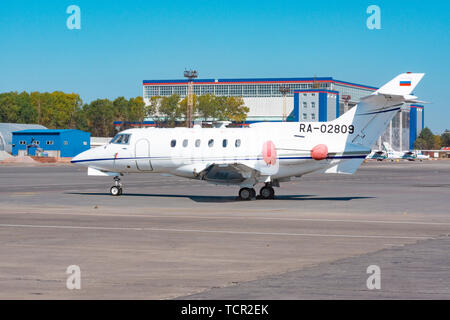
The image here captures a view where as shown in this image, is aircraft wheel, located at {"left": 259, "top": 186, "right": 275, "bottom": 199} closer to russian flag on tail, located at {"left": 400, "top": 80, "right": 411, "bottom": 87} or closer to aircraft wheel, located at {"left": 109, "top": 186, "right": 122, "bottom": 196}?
aircraft wheel, located at {"left": 109, "top": 186, "right": 122, "bottom": 196}

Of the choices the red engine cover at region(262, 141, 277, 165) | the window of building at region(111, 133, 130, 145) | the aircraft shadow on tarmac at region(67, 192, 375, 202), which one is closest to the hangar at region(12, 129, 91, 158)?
the aircraft shadow on tarmac at region(67, 192, 375, 202)

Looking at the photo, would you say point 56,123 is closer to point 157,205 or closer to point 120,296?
point 157,205

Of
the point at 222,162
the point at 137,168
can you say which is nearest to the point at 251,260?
the point at 222,162

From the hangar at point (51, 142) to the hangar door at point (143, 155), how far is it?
92.7m

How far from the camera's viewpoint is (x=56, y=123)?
19825cm

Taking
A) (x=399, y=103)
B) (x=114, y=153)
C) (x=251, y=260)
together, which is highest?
(x=399, y=103)

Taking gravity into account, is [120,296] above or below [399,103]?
below

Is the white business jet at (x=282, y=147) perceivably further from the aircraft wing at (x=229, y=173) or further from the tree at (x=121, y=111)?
the tree at (x=121, y=111)

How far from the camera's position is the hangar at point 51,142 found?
123000 millimetres

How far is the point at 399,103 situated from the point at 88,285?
21.4m

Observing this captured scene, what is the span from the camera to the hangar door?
32.4 m

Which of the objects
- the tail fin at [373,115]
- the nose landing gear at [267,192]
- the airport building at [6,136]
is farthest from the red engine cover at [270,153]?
the airport building at [6,136]

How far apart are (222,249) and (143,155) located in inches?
676

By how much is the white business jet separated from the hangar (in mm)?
94307
